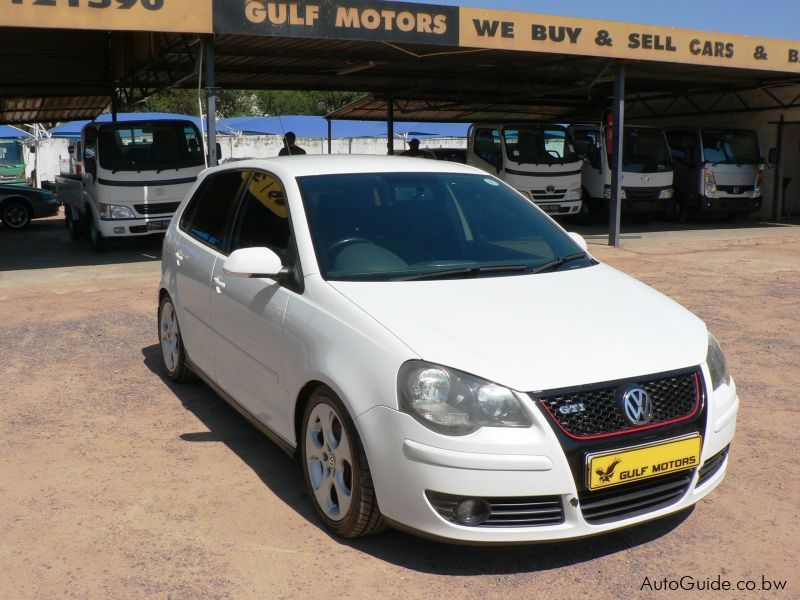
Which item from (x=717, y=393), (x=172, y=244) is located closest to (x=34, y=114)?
(x=172, y=244)

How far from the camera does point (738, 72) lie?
57.3 feet

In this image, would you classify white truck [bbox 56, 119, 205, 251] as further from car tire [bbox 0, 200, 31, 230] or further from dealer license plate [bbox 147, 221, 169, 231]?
car tire [bbox 0, 200, 31, 230]

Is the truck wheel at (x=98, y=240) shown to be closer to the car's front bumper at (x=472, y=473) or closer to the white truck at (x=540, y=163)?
the white truck at (x=540, y=163)

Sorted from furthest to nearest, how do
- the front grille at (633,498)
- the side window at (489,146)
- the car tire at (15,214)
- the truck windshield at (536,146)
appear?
→ the car tire at (15,214), the side window at (489,146), the truck windshield at (536,146), the front grille at (633,498)

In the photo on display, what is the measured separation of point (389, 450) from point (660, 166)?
16863mm

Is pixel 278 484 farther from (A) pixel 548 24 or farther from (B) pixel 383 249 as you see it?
(A) pixel 548 24

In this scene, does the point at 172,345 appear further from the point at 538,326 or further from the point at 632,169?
the point at 632,169

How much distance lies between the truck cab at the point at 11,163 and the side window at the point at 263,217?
79.1 ft

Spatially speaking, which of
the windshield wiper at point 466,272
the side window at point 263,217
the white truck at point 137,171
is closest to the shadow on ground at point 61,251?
the white truck at point 137,171

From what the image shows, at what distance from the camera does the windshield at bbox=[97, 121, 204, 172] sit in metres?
13.3

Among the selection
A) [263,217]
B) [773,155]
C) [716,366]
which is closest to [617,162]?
[773,155]

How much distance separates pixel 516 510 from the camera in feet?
10.2

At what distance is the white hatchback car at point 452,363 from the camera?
10.2ft

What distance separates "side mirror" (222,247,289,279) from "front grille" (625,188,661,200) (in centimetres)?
1546
